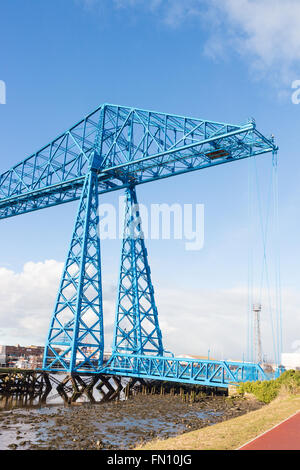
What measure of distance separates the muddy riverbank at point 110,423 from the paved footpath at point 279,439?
4452 millimetres

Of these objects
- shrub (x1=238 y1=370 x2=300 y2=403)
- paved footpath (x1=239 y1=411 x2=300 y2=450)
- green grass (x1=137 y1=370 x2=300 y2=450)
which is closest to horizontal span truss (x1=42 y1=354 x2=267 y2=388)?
shrub (x1=238 y1=370 x2=300 y2=403)

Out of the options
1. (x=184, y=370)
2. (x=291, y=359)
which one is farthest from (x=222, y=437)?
(x=291, y=359)

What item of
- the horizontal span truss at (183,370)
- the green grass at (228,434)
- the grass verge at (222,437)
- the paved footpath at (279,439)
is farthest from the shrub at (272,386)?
the paved footpath at (279,439)

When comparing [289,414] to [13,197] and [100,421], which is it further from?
[13,197]

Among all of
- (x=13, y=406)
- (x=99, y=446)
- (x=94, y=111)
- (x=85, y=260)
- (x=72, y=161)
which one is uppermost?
(x=94, y=111)

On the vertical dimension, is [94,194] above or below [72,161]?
below

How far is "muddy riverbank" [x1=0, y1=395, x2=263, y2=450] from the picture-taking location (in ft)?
41.9

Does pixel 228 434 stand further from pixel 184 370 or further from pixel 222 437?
pixel 184 370

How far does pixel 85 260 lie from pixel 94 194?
229 inches

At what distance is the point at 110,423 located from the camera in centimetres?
1664

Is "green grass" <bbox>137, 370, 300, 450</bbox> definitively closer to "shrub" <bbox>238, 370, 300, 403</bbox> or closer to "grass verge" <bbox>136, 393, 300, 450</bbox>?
"grass verge" <bbox>136, 393, 300, 450</bbox>

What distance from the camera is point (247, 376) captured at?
22.4 m

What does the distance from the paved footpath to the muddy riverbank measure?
4.45 metres
